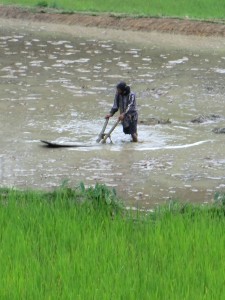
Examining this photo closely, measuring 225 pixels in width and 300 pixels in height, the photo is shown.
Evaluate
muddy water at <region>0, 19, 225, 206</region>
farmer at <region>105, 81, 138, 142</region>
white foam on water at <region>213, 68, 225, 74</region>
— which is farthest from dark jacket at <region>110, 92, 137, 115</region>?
white foam on water at <region>213, 68, 225, 74</region>

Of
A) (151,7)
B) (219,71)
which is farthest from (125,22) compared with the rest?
(219,71)

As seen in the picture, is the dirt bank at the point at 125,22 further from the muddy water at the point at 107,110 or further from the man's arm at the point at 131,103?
the man's arm at the point at 131,103

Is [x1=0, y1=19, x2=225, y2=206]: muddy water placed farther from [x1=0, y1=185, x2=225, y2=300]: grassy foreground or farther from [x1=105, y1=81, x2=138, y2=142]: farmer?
[x1=0, y1=185, x2=225, y2=300]: grassy foreground

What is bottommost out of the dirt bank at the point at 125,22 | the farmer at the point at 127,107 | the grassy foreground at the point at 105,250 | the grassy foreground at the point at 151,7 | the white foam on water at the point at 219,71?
the grassy foreground at the point at 105,250

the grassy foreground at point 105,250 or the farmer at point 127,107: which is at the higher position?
the farmer at point 127,107

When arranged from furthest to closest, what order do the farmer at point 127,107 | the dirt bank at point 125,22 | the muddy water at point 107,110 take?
1. the dirt bank at point 125,22
2. the farmer at point 127,107
3. the muddy water at point 107,110

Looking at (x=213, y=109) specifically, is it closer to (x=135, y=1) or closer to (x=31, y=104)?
(x=31, y=104)

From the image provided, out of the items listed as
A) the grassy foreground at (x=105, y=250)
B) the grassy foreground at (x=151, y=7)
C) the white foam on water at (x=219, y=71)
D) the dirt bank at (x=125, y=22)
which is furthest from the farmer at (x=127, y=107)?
the grassy foreground at (x=151, y=7)

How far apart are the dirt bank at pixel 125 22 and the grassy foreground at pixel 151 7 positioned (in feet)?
1.41

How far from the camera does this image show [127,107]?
1120 cm

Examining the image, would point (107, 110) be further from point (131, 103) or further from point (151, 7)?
point (151, 7)

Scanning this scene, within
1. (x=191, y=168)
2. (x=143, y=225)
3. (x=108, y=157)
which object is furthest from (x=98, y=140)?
(x=143, y=225)

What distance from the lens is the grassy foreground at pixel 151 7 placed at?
23688 mm

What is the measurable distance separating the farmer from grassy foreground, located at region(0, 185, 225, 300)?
3530 millimetres
